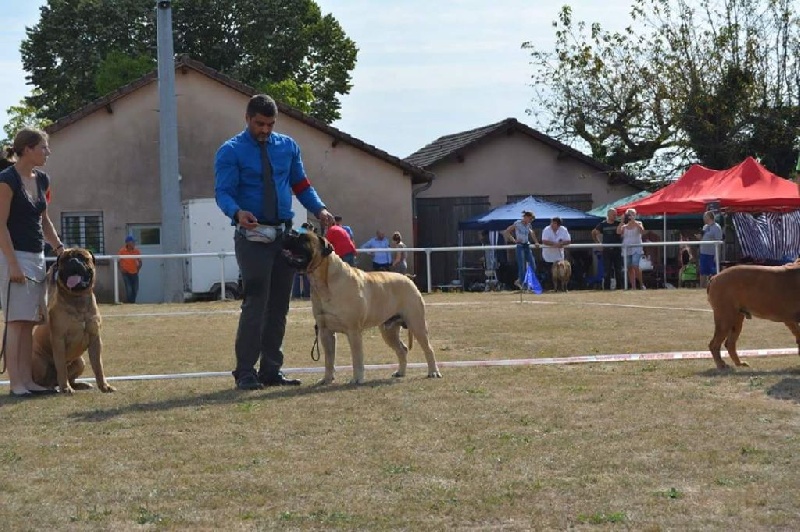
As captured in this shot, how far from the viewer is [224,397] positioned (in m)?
8.64

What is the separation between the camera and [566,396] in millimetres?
8008

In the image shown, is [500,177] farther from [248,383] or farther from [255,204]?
[248,383]

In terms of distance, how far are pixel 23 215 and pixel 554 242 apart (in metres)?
18.4

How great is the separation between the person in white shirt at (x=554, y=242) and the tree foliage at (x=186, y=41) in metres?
24.3

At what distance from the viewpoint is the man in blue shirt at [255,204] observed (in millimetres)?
9055

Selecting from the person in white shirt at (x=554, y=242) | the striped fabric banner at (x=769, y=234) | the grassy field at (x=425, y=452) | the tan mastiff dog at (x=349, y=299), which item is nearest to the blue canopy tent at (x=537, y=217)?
the person in white shirt at (x=554, y=242)

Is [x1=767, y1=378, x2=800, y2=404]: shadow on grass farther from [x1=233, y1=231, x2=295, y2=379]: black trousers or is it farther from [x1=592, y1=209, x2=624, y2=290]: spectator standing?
[x1=592, y1=209, x2=624, y2=290]: spectator standing

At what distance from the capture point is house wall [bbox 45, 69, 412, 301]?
113 ft


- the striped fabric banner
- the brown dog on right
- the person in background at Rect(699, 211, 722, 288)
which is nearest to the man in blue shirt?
the brown dog on right

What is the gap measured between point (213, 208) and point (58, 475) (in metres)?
25.8

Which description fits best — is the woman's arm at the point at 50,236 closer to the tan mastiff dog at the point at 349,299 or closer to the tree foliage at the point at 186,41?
the tan mastiff dog at the point at 349,299

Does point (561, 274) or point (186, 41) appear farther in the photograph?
point (186, 41)

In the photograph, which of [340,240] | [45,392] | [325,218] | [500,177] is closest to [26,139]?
[45,392]

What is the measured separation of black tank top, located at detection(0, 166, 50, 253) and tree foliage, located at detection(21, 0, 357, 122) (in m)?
40.3
